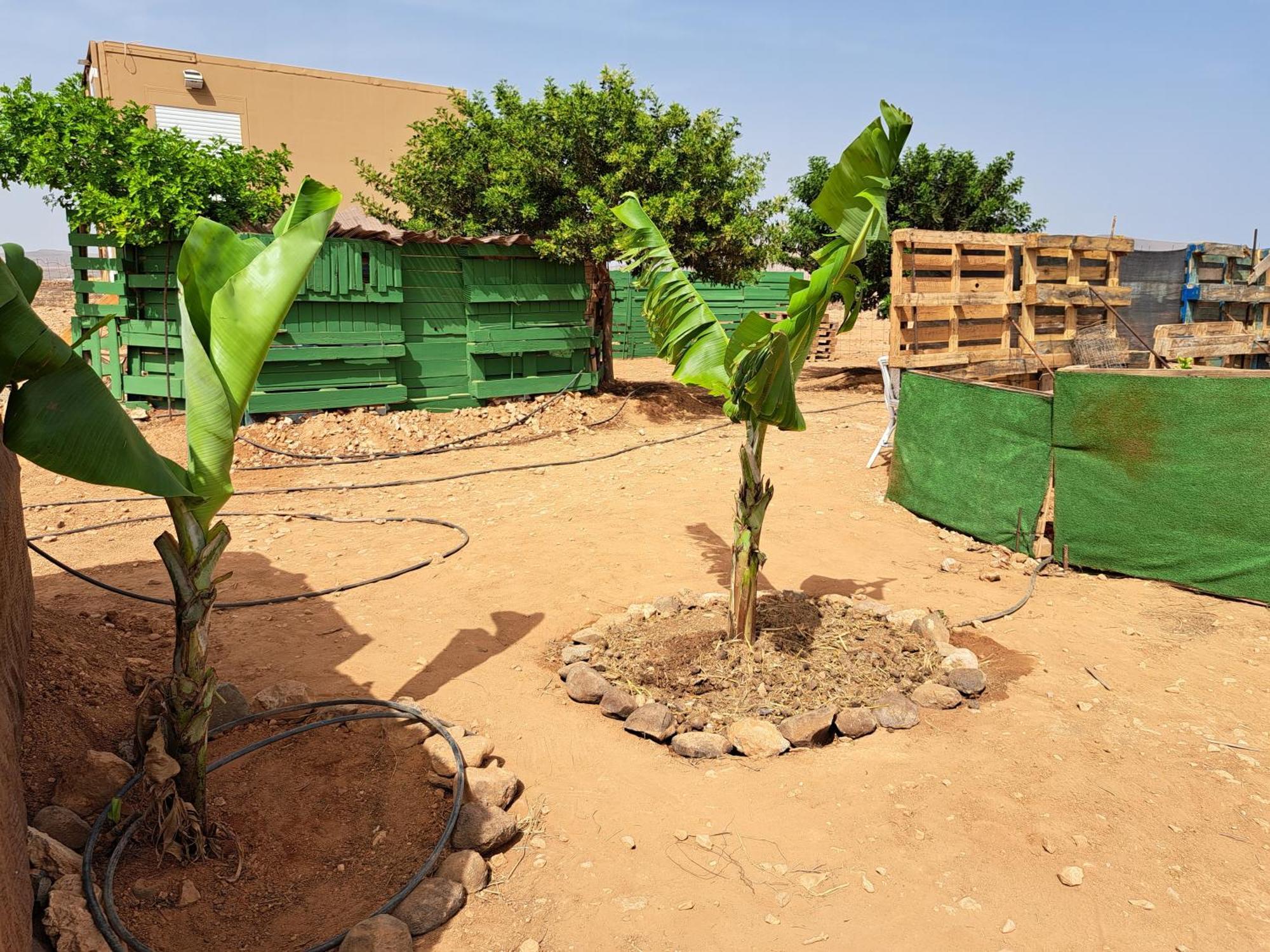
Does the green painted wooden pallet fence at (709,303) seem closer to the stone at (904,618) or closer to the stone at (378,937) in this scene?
the stone at (904,618)

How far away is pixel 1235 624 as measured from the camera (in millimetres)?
6262

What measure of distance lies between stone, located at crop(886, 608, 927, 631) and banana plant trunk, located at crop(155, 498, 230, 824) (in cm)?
443

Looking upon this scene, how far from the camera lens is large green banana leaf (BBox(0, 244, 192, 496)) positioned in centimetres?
255

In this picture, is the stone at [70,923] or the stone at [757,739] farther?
the stone at [757,739]

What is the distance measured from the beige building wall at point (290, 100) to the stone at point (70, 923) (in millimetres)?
20026

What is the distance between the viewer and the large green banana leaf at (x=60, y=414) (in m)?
2.55

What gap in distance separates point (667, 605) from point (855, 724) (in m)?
1.90

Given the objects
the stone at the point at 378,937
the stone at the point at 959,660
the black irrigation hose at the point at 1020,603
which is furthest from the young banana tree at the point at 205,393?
the black irrigation hose at the point at 1020,603

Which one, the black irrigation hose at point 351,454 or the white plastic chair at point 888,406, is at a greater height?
the white plastic chair at point 888,406

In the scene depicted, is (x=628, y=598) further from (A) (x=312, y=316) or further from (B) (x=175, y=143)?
(B) (x=175, y=143)

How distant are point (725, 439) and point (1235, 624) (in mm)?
7438

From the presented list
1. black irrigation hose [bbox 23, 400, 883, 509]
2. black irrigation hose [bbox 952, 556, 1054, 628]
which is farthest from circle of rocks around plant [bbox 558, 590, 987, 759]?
black irrigation hose [bbox 23, 400, 883, 509]

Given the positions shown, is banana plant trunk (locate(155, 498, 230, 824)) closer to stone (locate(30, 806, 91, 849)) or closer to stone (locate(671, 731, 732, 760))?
stone (locate(30, 806, 91, 849))

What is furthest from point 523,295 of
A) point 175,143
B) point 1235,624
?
point 1235,624
